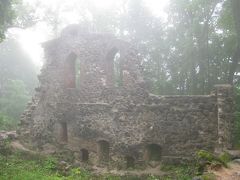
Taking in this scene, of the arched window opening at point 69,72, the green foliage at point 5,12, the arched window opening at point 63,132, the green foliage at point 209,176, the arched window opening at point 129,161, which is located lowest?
the arched window opening at point 129,161

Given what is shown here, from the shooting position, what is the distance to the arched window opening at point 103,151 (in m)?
16.7

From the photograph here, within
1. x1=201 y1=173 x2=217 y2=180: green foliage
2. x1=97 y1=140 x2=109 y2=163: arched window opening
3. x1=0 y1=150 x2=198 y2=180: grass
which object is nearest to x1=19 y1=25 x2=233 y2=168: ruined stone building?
x1=97 y1=140 x2=109 y2=163: arched window opening

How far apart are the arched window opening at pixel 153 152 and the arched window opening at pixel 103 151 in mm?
2037

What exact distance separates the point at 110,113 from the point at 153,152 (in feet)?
8.59

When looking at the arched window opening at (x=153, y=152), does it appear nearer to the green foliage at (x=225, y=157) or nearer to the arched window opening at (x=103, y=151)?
the arched window opening at (x=103, y=151)

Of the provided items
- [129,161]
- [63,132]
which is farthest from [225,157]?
[63,132]

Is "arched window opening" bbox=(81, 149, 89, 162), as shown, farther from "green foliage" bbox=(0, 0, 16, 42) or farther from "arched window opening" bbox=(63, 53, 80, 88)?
"green foliage" bbox=(0, 0, 16, 42)

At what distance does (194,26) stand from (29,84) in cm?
1970

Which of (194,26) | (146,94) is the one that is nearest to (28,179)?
(146,94)

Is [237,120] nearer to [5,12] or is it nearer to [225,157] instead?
[225,157]

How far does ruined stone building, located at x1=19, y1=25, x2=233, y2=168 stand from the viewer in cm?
1502

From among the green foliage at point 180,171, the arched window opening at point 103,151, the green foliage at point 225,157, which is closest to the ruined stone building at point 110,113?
the arched window opening at point 103,151

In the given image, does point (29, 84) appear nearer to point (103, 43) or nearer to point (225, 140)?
point (103, 43)

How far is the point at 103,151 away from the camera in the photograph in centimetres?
1686
